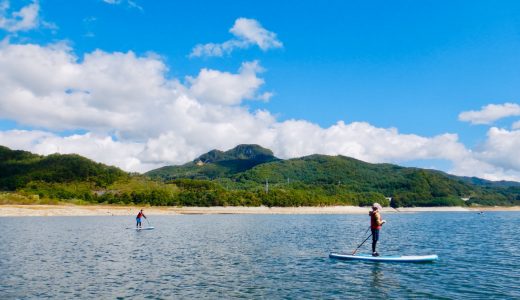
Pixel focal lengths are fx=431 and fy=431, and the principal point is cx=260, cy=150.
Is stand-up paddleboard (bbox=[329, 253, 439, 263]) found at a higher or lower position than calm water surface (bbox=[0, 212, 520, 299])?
higher

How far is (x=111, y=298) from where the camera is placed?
75.7 ft

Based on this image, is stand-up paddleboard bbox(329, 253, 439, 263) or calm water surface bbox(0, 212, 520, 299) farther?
stand-up paddleboard bbox(329, 253, 439, 263)

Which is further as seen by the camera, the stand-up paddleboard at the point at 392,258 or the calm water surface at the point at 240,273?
the stand-up paddleboard at the point at 392,258

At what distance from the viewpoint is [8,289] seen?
24922 mm

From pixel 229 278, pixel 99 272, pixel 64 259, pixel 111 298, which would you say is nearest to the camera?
pixel 111 298

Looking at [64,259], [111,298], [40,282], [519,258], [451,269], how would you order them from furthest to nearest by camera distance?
[519,258], [64,259], [451,269], [40,282], [111,298]

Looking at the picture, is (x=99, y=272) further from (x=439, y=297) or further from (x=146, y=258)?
(x=439, y=297)

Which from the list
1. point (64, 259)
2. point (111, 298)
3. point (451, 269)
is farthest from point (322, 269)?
point (64, 259)

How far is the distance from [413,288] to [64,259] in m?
28.7

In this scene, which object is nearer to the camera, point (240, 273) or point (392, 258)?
point (240, 273)

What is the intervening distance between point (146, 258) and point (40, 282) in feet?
41.2

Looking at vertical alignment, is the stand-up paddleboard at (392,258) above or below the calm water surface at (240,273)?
above

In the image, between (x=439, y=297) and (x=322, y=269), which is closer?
(x=439, y=297)

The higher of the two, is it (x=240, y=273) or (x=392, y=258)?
(x=392, y=258)
